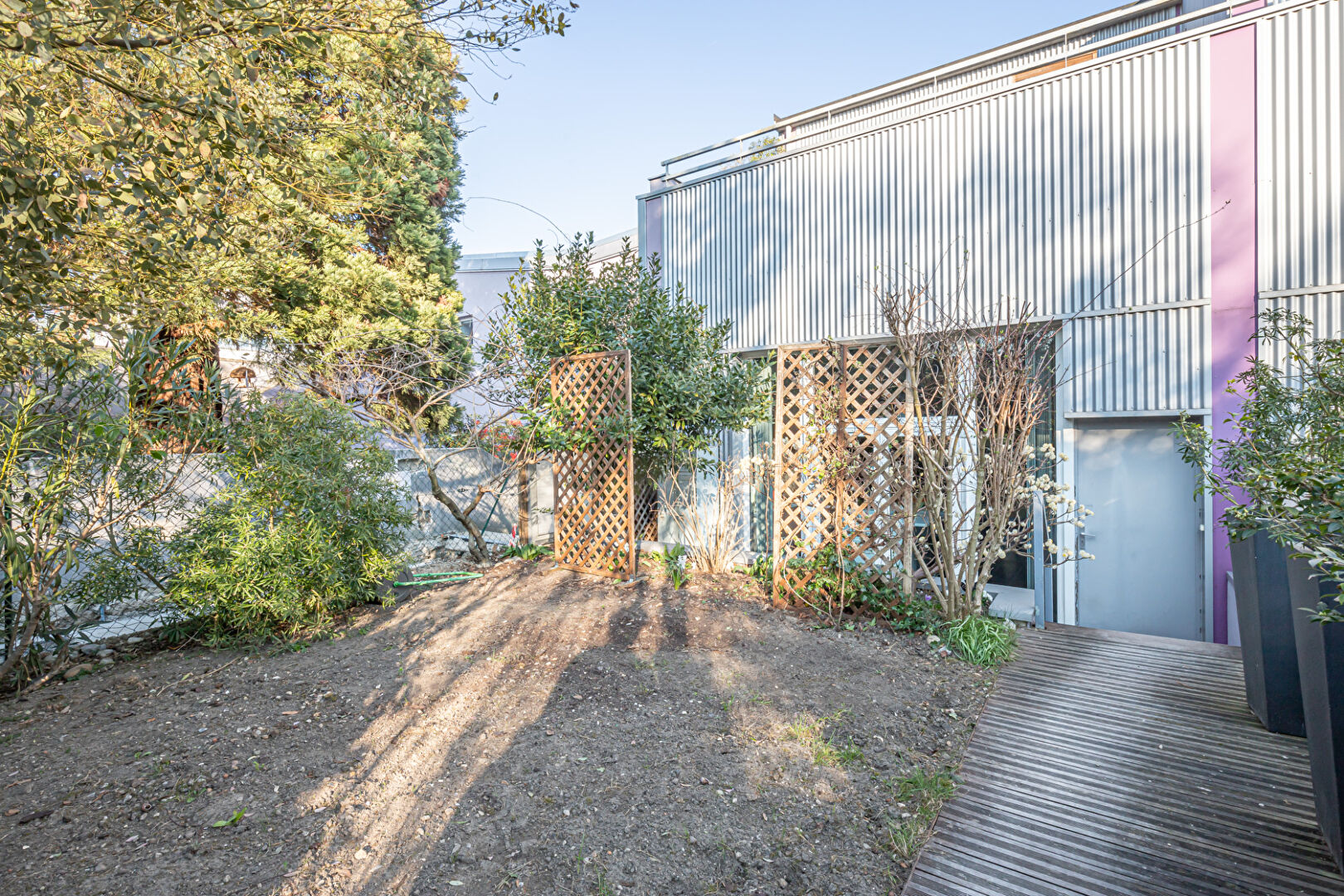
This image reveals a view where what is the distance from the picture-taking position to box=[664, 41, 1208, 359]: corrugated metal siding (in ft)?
16.2

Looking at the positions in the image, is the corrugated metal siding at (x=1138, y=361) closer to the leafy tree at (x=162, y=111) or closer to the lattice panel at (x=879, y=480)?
the lattice panel at (x=879, y=480)

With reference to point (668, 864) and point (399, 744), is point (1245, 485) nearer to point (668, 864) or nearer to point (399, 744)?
point (668, 864)

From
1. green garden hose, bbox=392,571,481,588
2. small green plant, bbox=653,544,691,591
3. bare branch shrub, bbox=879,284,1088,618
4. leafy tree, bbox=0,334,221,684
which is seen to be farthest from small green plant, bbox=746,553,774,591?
leafy tree, bbox=0,334,221,684

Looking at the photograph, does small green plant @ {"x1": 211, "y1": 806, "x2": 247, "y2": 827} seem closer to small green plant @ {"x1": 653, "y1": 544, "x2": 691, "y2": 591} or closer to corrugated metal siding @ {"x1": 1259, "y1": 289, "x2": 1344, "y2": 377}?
small green plant @ {"x1": 653, "y1": 544, "x2": 691, "y2": 591}

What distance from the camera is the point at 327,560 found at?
434cm

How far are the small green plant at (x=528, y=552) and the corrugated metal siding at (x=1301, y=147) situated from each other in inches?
268

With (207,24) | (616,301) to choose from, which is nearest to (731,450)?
(616,301)

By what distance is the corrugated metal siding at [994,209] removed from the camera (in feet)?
16.2

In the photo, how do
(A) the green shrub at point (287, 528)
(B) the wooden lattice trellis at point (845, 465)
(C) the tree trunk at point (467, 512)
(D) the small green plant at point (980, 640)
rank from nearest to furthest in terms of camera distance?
(A) the green shrub at point (287, 528) → (D) the small green plant at point (980, 640) → (B) the wooden lattice trellis at point (845, 465) → (C) the tree trunk at point (467, 512)

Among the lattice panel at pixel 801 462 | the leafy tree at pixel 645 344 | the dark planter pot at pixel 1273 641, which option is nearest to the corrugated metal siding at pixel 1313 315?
the dark planter pot at pixel 1273 641

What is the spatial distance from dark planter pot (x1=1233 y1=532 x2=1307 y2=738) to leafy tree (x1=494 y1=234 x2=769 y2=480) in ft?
12.9

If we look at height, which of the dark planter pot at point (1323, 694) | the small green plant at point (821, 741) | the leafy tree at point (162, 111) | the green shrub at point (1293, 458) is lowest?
the small green plant at point (821, 741)

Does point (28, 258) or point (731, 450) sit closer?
point (28, 258)

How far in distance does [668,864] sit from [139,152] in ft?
11.0
